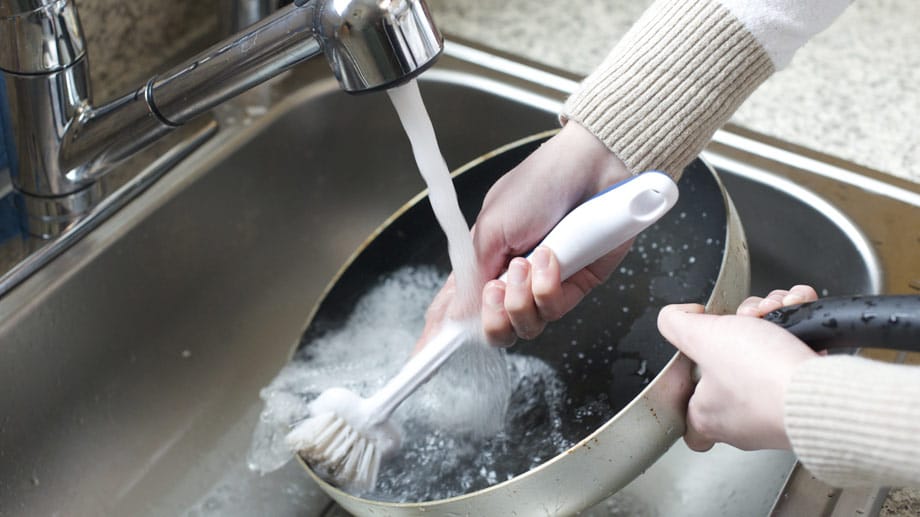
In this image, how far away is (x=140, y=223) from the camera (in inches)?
30.2

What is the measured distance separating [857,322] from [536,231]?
9.5 inches

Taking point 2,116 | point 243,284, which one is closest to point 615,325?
point 243,284

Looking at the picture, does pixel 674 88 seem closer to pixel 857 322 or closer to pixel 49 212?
pixel 857 322

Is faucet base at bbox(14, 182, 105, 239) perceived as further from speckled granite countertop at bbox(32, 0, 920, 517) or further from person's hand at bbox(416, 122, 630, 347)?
person's hand at bbox(416, 122, 630, 347)

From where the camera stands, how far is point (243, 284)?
0.87m

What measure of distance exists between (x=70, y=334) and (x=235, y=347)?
158 mm

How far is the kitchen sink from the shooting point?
72 cm

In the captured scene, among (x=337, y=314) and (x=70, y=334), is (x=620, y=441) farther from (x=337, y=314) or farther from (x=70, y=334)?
(x=70, y=334)

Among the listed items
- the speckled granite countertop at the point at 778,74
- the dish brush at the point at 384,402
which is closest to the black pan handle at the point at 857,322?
the dish brush at the point at 384,402

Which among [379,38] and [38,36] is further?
[38,36]

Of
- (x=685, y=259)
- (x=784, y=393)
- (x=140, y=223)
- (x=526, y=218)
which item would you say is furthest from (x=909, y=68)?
(x=140, y=223)

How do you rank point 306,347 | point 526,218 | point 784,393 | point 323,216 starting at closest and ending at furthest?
point 784,393 < point 526,218 < point 306,347 < point 323,216

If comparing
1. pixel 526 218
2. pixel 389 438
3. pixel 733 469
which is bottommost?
pixel 733 469

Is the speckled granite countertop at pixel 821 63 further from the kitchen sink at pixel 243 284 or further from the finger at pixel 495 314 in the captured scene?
the finger at pixel 495 314
